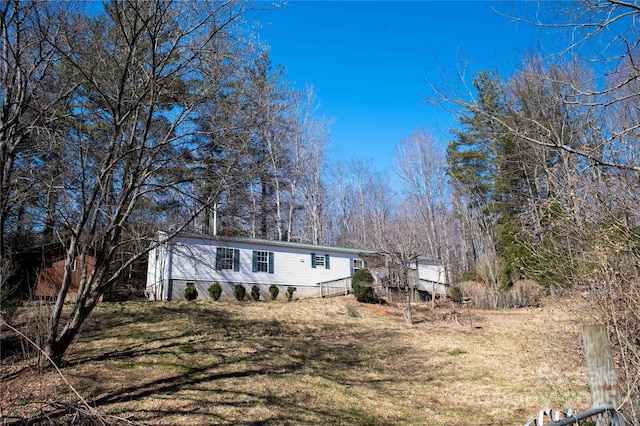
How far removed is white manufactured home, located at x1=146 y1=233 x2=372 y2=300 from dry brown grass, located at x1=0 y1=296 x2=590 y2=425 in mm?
4484

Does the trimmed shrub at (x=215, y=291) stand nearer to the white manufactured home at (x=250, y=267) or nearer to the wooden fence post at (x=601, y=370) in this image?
the white manufactured home at (x=250, y=267)

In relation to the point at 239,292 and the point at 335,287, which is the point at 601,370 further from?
the point at 335,287

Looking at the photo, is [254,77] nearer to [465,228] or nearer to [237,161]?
[237,161]

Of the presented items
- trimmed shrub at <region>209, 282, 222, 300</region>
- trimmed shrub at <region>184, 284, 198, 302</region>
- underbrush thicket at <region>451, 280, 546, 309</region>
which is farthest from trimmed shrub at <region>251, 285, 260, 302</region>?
underbrush thicket at <region>451, 280, 546, 309</region>

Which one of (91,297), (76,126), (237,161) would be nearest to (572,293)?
(237,161)

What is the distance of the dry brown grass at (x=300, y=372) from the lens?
18.1 feet

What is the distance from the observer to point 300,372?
26.2ft

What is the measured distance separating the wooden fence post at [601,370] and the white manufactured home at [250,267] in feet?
48.0

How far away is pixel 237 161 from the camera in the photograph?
25.7 ft

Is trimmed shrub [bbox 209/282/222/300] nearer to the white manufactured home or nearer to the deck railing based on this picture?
the white manufactured home

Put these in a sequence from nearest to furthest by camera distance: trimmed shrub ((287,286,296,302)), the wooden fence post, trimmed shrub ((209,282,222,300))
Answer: the wooden fence post → trimmed shrub ((209,282,222,300)) → trimmed shrub ((287,286,296,302))

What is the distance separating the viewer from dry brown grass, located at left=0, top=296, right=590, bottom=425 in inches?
217

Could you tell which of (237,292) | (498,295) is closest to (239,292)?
(237,292)

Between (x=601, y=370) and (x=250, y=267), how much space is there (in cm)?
1813
